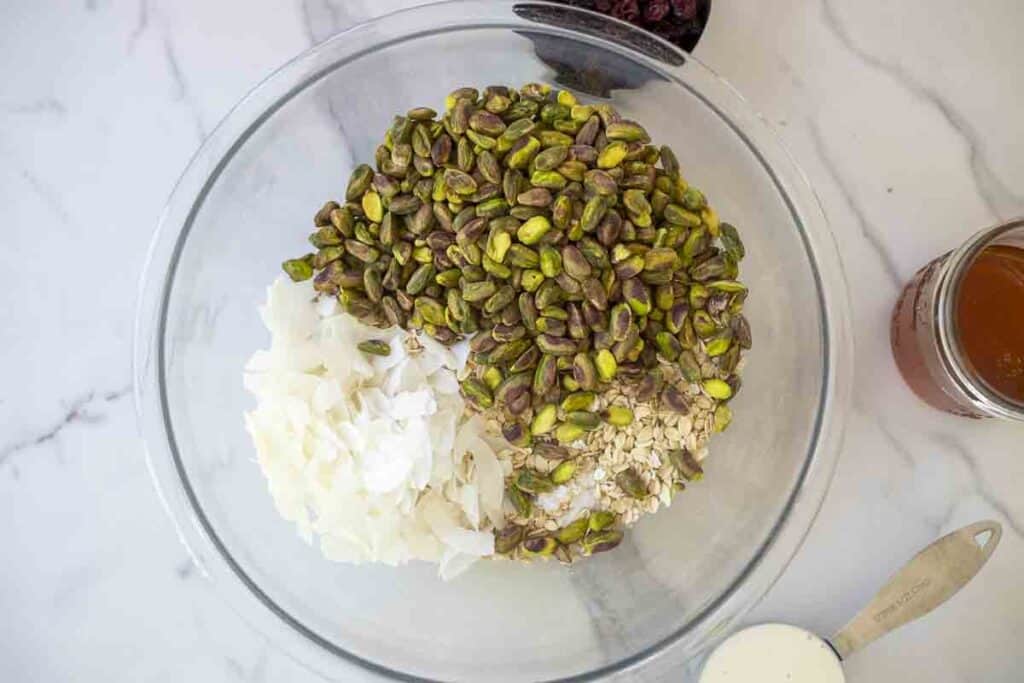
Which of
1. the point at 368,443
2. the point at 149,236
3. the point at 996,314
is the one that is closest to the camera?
the point at 368,443

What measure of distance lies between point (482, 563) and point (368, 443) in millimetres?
216

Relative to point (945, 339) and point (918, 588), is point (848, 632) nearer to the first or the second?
point (918, 588)

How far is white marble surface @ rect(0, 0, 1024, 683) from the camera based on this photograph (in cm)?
121

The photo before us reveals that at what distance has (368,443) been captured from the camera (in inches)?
39.3

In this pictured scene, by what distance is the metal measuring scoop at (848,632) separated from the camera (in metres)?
1.14

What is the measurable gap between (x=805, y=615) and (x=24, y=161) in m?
1.08

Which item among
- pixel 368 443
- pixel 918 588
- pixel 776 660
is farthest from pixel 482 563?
pixel 918 588

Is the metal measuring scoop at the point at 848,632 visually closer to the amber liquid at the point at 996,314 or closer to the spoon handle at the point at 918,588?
the spoon handle at the point at 918,588

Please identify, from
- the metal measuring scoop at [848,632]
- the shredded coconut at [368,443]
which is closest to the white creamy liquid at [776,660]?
the metal measuring scoop at [848,632]

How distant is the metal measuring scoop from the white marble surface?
43 millimetres

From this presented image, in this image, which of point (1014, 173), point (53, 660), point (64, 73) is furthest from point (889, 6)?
point (53, 660)

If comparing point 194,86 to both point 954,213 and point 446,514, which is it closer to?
point 446,514

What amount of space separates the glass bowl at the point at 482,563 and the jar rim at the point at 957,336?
0.10 metres

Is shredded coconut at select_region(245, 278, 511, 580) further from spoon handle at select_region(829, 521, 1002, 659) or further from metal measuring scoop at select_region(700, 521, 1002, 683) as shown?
spoon handle at select_region(829, 521, 1002, 659)
